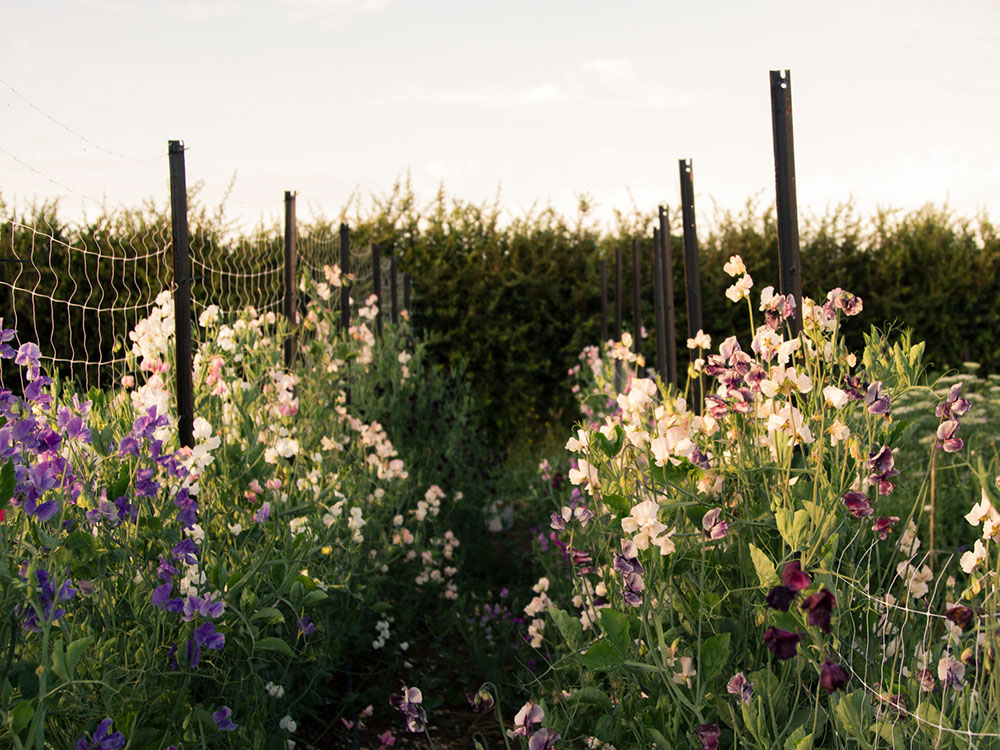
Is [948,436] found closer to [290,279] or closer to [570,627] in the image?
[570,627]

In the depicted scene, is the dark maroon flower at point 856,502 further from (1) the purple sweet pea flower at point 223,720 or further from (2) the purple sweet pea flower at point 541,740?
(1) the purple sweet pea flower at point 223,720

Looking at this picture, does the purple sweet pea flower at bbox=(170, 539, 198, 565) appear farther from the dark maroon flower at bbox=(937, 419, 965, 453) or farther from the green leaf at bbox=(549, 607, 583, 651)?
the dark maroon flower at bbox=(937, 419, 965, 453)

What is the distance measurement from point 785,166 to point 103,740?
2.11 m

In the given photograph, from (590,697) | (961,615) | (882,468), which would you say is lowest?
(590,697)


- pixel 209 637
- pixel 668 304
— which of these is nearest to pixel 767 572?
pixel 209 637

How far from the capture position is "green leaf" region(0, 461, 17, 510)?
1.39 meters

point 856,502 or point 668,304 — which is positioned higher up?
point 668,304

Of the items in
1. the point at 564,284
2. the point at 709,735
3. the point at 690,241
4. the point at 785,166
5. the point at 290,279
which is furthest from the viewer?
the point at 564,284

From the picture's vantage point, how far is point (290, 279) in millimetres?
4184

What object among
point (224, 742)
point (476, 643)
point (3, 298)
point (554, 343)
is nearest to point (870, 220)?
point (554, 343)

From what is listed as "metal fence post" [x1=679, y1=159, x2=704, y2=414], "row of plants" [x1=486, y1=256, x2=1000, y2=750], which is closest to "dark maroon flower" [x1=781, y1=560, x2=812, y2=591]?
"row of plants" [x1=486, y1=256, x2=1000, y2=750]

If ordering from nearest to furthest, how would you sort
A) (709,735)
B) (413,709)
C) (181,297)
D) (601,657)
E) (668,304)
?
(709,735)
(601,657)
(413,709)
(181,297)
(668,304)

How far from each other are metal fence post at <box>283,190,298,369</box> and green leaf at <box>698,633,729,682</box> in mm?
2803

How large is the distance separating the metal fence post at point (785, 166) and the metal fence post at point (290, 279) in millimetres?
2395
